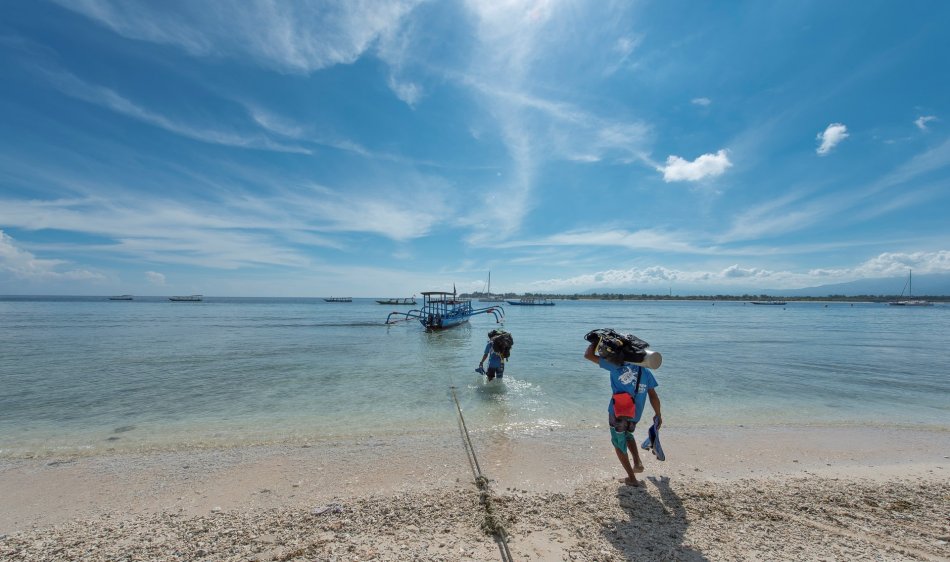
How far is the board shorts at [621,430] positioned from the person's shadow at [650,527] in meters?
0.62

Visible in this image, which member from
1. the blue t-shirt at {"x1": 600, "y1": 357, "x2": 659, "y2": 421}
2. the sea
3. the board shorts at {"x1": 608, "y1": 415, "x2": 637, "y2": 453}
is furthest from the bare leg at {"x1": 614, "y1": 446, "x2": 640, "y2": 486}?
the sea

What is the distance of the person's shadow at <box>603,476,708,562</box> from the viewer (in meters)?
3.76

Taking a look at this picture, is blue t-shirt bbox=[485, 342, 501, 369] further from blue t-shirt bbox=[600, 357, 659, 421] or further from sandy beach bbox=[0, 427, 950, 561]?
blue t-shirt bbox=[600, 357, 659, 421]

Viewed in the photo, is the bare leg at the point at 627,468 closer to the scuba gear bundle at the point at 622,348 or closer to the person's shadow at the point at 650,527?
the person's shadow at the point at 650,527

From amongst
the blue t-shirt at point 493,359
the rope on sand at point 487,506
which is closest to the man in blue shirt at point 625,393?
the rope on sand at point 487,506

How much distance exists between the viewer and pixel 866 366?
17.0 meters

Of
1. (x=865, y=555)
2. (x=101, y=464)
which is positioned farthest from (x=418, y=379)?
(x=865, y=555)

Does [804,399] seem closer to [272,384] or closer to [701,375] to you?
[701,375]

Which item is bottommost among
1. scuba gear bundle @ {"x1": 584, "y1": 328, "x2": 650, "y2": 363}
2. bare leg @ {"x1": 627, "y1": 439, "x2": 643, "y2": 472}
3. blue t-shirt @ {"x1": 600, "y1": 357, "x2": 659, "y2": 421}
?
bare leg @ {"x1": 627, "y1": 439, "x2": 643, "y2": 472}

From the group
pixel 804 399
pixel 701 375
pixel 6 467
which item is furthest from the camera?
pixel 701 375

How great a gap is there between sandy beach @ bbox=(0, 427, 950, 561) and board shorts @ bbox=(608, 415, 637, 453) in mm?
634

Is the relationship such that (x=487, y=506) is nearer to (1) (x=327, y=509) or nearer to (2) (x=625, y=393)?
(1) (x=327, y=509)

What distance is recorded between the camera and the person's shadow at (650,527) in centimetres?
376

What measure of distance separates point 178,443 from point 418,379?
24.7 feet
